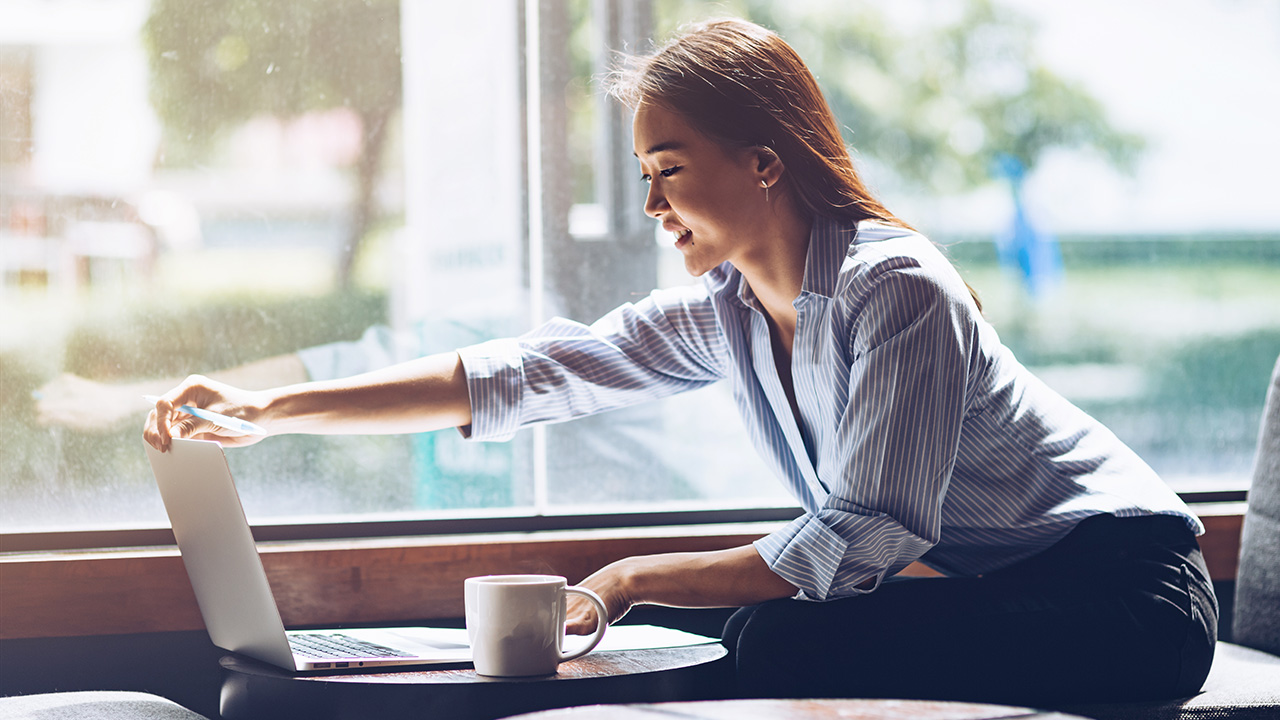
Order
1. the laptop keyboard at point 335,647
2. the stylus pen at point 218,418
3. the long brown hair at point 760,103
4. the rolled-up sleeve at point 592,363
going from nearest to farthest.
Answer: the laptop keyboard at point 335,647 < the stylus pen at point 218,418 < the long brown hair at point 760,103 < the rolled-up sleeve at point 592,363

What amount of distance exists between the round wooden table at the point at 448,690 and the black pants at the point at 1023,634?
114mm

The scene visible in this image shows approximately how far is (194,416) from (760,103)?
2.47 feet

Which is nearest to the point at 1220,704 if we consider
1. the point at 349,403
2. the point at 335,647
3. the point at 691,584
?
the point at 691,584

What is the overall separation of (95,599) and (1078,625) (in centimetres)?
123

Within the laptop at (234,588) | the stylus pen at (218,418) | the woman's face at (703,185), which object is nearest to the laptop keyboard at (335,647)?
the laptop at (234,588)

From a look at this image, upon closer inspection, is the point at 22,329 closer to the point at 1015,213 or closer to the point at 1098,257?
the point at 1015,213

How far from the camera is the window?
154 cm

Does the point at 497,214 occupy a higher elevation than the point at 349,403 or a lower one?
higher

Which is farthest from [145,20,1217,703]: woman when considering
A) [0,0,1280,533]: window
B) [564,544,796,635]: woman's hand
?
[0,0,1280,533]: window

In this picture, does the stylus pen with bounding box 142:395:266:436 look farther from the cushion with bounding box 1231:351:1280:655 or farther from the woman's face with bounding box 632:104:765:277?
the cushion with bounding box 1231:351:1280:655

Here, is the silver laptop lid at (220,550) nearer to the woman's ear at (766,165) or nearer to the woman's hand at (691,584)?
the woman's hand at (691,584)

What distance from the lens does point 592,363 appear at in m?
1.44

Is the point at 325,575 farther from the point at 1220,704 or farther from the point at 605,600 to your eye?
the point at 1220,704

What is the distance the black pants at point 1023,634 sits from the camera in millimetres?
1087
